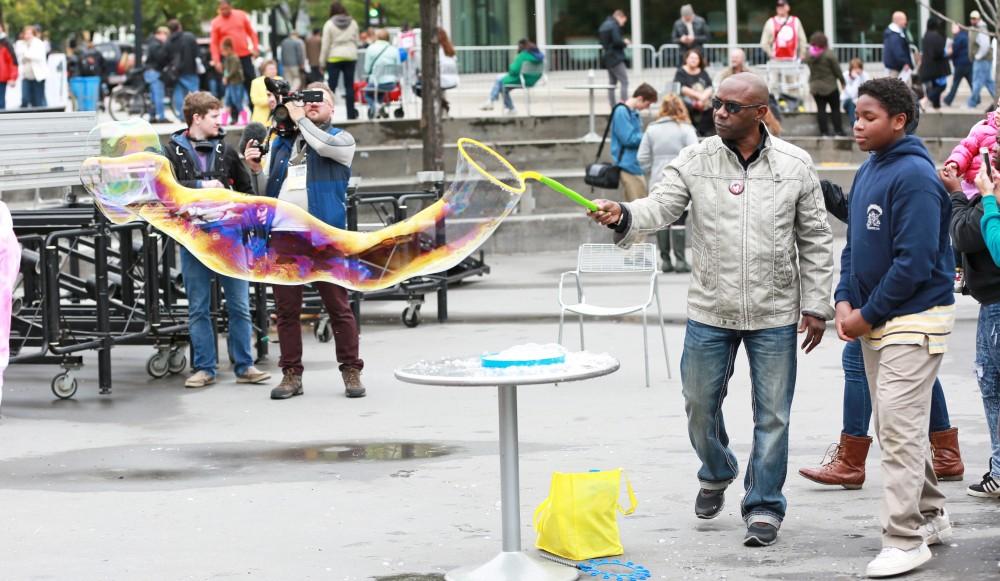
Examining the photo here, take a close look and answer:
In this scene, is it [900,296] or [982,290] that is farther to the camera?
[982,290]

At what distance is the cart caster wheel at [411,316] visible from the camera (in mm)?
13133

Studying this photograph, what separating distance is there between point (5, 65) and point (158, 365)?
13973 millimetres

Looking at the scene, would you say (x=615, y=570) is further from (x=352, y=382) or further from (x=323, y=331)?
(x=323, y=331)

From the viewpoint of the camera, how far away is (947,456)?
729 centimetres

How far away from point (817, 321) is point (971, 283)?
0.83 meters

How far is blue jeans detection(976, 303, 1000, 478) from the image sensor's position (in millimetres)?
6660

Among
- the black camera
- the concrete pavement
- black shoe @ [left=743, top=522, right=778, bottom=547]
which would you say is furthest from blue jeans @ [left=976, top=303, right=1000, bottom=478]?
the black camera

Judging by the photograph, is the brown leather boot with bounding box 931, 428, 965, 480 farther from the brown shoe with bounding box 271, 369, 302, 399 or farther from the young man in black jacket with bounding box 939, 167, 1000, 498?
the brown shoe with bounding box 271, 369, 302, 399

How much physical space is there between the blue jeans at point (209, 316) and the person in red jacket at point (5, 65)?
1425 centimetres

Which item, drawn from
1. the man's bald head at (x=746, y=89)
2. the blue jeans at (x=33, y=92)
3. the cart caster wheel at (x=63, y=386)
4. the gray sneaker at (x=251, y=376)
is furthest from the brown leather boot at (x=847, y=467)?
the blue jeans at (x=33, y=92)

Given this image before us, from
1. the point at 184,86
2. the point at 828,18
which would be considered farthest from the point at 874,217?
the point at 828,18

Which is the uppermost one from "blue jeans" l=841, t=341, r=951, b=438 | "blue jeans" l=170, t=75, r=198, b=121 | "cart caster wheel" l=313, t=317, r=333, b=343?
"blue jeans" l=170, t=75, r=198, b=121

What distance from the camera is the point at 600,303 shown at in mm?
14188

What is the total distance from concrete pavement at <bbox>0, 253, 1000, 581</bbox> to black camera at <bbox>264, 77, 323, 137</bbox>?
1.78 m
